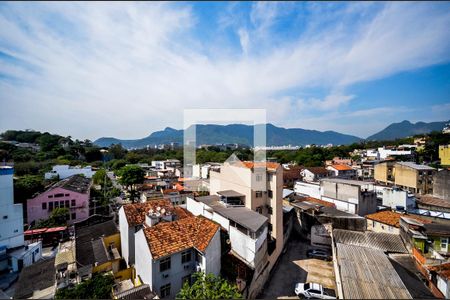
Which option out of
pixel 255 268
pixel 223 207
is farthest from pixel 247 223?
pixel 223 207

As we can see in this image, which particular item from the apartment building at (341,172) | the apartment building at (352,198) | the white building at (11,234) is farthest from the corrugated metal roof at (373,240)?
the apartment building at (341,172)

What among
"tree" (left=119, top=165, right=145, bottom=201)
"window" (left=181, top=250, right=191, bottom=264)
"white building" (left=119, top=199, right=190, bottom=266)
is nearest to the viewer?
"window" (left=181, top=250, right=191, bottom=264)

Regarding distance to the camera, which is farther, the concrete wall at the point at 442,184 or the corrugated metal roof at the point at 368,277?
the concrete wall at the point at 442,184

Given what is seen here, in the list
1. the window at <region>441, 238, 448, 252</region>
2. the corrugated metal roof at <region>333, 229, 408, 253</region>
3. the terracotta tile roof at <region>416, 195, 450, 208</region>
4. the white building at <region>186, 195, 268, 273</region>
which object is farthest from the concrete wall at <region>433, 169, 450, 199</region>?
the white building at <region>186, 195, 268, 273</region>

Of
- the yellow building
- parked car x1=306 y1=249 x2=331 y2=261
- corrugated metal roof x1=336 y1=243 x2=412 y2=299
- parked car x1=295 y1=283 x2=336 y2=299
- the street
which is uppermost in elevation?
the yellow building

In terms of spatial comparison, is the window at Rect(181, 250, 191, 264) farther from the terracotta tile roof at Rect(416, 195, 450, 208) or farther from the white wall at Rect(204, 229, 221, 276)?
the terracotta tile roof at Rect(416, 195, 450, 208)

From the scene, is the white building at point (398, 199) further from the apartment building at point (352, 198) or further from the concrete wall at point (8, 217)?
the concrete wall at point (8, 217)

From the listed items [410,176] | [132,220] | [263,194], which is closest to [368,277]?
[263,194]
